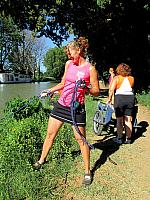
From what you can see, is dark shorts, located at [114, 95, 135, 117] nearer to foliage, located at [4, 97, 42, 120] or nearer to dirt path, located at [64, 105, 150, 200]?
dirt path, located at [64, 105, 150, 200]

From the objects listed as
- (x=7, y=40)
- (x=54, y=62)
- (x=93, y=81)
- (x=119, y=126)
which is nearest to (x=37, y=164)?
(x=93, y=81)

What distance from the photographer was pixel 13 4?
26312 mm

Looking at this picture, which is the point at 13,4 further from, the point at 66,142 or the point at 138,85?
the point at 66,142

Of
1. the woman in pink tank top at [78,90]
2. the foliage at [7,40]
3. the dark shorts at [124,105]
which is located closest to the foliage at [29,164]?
the woman in pink tank top at [78,90]

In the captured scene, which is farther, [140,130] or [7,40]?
[7,40]

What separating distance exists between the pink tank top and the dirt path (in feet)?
4.05

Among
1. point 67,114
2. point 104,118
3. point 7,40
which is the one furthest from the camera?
point 7,40


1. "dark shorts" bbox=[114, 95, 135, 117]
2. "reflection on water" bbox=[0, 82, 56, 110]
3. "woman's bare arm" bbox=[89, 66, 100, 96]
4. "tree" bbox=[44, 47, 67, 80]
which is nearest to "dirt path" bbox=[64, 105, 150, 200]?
"dark shorts" bbox=[114, 95, 135, 117]

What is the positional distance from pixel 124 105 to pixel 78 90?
3.29 m

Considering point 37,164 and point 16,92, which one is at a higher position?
point 37,164

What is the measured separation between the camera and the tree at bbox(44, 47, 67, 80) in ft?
396

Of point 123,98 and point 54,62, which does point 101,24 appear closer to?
point 123,98

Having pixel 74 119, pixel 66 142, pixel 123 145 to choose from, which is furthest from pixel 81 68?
pixel 123 145

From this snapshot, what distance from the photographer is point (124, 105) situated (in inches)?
353
